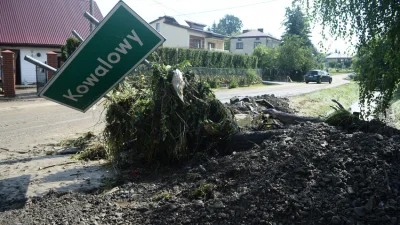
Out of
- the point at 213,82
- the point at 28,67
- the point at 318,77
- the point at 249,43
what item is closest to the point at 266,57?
the point at 318,77

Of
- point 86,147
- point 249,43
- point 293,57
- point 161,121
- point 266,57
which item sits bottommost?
point 86,147

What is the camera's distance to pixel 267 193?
352cm

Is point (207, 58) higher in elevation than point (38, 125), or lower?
higher

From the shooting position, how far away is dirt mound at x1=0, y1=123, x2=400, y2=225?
325cm

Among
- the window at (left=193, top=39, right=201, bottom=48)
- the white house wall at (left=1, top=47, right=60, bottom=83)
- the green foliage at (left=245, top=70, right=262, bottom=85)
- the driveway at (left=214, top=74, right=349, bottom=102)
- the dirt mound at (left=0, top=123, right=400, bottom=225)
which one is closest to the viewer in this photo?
the dirt mound at (left=0, top=123, right=400, bottom=225)

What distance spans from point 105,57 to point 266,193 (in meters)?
2.73

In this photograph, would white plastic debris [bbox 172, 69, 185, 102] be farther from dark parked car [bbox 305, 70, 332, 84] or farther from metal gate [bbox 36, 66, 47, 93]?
dark parked car [bbox 305, 70, 332, 84]

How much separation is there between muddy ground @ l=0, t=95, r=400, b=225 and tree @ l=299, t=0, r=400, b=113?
1375 millimetres

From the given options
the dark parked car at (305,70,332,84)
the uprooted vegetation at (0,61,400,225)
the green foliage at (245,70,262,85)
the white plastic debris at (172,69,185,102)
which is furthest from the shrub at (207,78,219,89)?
the white plastic debris at (172,69,185,102)

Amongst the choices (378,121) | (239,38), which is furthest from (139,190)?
(239,38)

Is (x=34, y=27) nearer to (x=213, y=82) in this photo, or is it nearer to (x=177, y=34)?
(x=213, y=82)

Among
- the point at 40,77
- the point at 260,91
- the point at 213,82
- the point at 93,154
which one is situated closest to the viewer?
the point at 93,154

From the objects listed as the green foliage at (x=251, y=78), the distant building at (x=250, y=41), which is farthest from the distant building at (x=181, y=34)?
the distant building at (x=250, y=41)

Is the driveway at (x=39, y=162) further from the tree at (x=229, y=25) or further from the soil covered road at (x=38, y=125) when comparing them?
the tree at (x=229, y=25)
